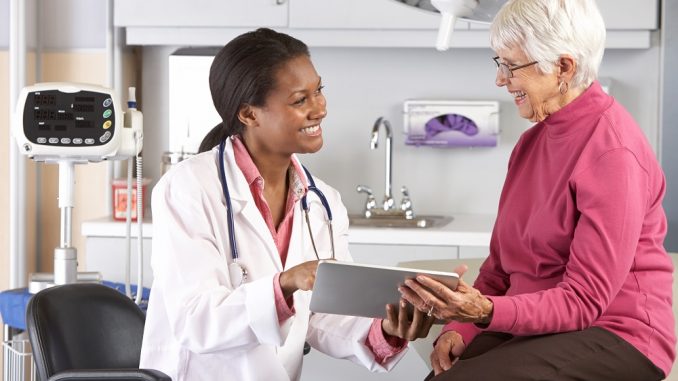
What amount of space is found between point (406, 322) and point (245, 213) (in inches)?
15.0

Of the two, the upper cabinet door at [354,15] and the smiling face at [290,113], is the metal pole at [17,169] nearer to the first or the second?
the upper cabinet door at [354,15]

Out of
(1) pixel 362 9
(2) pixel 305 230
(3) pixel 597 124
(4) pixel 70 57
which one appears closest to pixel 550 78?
(3) pixel 597 124

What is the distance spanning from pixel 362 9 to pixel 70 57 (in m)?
1.20

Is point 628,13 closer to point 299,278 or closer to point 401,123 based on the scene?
point 401,123

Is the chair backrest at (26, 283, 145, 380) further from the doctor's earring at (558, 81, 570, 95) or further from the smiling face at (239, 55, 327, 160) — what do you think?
the doctor's earring at (558, 81, 570, 95)

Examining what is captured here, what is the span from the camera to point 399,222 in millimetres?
3854

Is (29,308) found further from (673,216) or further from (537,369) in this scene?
(673,216)

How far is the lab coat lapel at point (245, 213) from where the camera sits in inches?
79.1

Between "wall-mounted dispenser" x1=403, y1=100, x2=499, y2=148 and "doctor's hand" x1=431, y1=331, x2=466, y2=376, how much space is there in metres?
2.01

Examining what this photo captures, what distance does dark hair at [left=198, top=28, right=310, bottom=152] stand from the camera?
208 cm

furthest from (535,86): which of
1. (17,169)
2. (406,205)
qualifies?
(17,169)

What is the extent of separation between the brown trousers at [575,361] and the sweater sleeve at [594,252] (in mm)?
29

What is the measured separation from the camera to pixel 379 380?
2.78 m

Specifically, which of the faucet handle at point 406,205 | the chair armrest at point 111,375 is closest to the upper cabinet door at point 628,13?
the faucet handle at point 406,205
